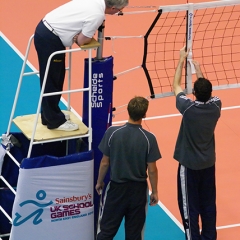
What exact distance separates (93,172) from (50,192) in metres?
0.49

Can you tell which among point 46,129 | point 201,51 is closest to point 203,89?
point 46,129

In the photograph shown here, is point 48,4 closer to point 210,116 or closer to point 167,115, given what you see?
point 167,115

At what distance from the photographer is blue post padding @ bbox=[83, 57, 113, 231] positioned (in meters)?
5.88

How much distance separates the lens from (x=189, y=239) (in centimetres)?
626

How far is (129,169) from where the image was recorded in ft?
18.4

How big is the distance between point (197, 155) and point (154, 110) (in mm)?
3481

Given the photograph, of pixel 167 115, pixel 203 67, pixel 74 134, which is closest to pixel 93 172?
pixel 74 134

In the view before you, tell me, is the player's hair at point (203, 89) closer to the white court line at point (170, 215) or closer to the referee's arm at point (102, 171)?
the referee's arm at point (102, 171)

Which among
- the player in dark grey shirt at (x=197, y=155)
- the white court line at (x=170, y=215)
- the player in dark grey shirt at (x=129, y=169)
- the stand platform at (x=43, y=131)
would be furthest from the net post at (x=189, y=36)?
the white court line at (x=170, y=215)

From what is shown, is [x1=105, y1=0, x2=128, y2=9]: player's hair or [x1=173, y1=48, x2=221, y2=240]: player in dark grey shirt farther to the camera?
[x1=173, y1=48, x2=221, y2=240]: player in dark grey shirt

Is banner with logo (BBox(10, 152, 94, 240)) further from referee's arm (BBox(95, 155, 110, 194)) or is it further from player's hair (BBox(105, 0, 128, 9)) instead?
player's hair (BBox(105, 0, 128, 9))

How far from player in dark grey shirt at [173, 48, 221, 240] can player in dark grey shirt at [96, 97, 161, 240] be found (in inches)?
18.1

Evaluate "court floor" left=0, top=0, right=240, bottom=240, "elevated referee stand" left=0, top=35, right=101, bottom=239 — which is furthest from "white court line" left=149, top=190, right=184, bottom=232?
"elevated referee stand" left=0, top=35, right=101, bottom=239

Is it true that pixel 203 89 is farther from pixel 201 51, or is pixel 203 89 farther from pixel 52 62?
pixel 201 51
